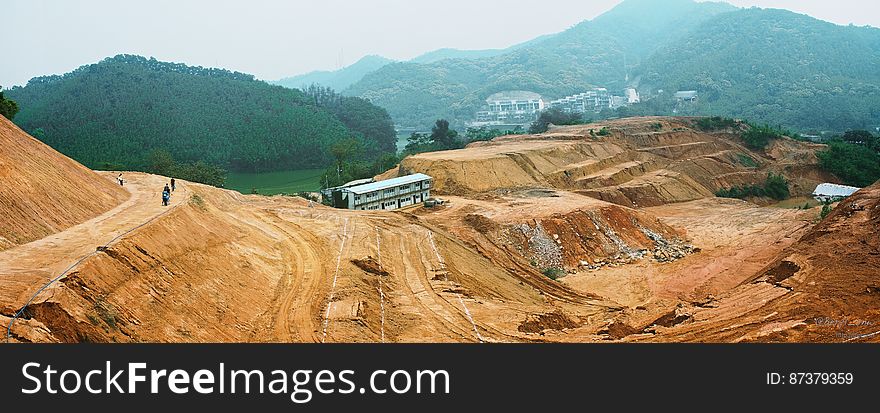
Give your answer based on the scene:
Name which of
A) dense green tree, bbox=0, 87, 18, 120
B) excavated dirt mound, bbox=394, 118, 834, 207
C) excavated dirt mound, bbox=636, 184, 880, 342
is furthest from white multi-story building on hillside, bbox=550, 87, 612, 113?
excavated dirt mound, bbox=636, 184, 880, 342

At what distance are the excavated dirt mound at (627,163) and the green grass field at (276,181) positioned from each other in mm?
19675

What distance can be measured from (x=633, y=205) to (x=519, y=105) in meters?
101

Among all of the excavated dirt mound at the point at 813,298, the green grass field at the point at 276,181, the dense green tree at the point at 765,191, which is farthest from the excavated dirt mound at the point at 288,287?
the green grass field at the point at 276,181

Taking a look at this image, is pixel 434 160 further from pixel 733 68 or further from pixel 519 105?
pixel 733 68

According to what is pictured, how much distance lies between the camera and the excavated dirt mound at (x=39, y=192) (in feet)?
58.4

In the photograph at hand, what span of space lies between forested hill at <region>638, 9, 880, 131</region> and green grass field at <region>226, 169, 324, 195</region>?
227 feet

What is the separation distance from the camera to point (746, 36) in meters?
151

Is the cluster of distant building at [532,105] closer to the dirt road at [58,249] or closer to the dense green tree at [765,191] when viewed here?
the dense green tree at [765,191]

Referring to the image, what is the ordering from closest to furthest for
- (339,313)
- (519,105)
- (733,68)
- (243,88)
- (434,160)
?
(339,313)
(434,160)
(243,88)
(733,68)
(519,105)

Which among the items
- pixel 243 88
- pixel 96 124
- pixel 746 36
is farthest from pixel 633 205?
pixel 746 36

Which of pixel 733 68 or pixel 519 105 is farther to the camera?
pixel 519 105
